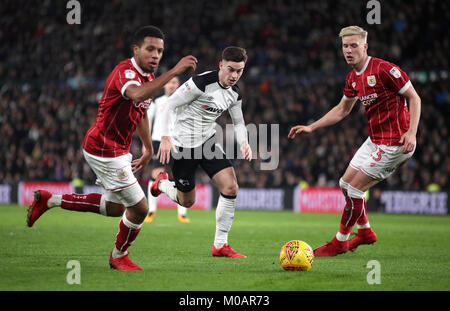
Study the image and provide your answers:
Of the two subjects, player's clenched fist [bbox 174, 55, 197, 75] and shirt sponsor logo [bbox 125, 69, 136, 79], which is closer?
player's clenched fist [bbox 174, 55, 197, 75]

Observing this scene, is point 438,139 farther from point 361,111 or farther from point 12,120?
point 12,120

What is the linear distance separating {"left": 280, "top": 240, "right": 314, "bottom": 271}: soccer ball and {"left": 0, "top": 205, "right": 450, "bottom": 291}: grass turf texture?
3.7 inches

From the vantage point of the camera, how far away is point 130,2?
27.1 m

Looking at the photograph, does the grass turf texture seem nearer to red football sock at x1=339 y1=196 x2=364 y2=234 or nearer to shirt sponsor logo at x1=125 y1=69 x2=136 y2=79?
red football sock at x1=339 y1=196 x2=364 y2=234

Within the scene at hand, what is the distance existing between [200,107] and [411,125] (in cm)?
252

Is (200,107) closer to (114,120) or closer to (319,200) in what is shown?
(114,120)

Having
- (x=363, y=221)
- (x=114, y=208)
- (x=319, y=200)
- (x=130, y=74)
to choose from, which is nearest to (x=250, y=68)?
(x=319, y=200)

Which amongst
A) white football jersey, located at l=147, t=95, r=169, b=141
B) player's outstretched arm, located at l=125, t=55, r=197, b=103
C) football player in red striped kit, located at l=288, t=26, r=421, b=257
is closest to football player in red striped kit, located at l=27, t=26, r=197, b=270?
player's outstretched arm, located at l=125, t=55, r=197, b=103

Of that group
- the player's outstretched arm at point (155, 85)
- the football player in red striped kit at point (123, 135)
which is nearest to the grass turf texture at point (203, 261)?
the football player in red striped kit at point (123, 135)

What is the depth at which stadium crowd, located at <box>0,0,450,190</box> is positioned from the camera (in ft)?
68.4

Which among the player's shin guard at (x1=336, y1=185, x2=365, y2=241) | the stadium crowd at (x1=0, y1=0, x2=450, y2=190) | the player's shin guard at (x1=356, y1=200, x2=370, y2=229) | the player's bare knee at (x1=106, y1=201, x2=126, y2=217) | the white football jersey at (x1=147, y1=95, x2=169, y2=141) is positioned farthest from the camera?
the stadium crowd at (x1=0, y1=0, x2=450, y2=190)

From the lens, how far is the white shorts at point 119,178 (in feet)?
20.0

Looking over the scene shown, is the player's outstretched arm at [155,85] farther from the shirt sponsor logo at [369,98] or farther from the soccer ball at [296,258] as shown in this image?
the shirt sponsor logo at [369,98]
